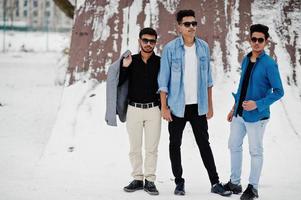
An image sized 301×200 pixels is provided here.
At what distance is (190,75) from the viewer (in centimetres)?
407

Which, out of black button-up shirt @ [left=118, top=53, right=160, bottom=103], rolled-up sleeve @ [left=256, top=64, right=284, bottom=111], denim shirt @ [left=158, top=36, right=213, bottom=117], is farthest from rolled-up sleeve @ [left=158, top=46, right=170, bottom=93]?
rolled-up sleeve @ [left=256, top=64, right=284, bottom=111]

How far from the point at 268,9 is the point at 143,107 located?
11.2ft

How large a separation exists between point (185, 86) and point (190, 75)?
10 centimetres

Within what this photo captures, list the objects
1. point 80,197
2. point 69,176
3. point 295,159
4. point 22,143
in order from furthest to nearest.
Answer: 1. point 22,143
2. point 295,159
3. point 69,176
4. point 80,197

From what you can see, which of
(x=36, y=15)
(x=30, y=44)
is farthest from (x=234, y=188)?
(x=36, y=15)

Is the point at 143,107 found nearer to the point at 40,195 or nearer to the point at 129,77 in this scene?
the point at 129,77

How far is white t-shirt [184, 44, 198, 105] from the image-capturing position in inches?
160

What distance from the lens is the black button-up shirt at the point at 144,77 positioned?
4.18 m

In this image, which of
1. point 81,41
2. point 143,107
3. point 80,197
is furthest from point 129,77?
point 81,41

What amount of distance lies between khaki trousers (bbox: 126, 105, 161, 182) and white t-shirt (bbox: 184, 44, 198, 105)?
0.32 metres

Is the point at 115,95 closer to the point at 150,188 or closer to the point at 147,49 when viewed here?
the point at 147,49

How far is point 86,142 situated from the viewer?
18.4 ft

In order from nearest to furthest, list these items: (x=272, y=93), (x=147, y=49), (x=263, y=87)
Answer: (x=272, y=93) < (x=263, y=87) < (x=147, y=49)

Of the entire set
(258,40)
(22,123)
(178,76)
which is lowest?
(22,123)
